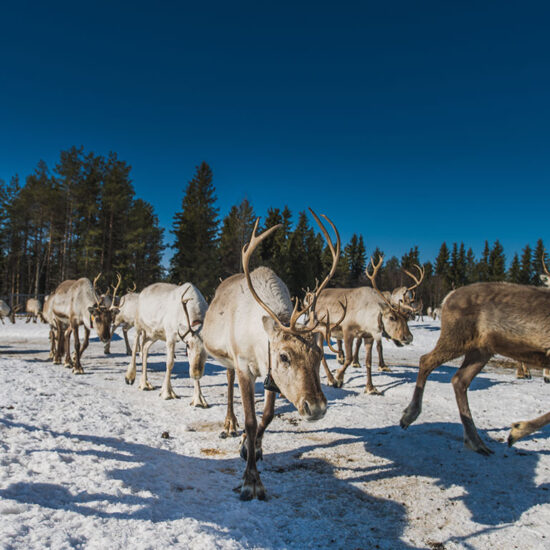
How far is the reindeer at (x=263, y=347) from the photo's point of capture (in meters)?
3.33

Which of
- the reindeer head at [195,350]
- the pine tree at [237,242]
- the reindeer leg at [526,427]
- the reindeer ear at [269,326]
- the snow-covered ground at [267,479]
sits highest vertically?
the pine tree at [237,242]

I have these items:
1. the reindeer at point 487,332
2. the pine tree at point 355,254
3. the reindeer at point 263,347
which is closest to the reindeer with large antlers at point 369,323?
the reindeer at point 487,332

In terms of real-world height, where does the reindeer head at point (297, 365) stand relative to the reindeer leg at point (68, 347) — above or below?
above

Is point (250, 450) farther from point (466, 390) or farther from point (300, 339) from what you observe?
point (466, 390)

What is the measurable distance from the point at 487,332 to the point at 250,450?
3.15 meters

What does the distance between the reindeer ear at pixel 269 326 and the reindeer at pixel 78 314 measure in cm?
783

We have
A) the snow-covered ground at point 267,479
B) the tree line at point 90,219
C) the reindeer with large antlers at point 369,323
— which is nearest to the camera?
the snow-covered ground at point 267,479

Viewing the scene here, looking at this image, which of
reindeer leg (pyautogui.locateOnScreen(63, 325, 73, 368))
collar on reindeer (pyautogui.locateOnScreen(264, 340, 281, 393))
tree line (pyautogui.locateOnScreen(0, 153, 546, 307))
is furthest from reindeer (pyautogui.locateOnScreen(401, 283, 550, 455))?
tree line (pyautogui.locateOnScreen(0, 153, 546, 307))

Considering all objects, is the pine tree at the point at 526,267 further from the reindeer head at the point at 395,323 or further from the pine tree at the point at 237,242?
the reindeer head at the point at 395,323

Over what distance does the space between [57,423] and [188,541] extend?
3.21m

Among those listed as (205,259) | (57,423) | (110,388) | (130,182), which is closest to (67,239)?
(130,182)

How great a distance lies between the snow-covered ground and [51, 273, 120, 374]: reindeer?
136 inches

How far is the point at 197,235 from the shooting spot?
3778 cm

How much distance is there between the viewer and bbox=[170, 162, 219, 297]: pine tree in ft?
115
